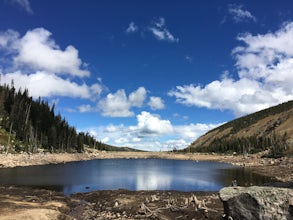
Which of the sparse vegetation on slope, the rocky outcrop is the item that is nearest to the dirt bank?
the rocky outcrop

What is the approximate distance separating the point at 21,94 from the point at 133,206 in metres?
156

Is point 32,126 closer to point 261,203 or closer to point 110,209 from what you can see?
point 110,209

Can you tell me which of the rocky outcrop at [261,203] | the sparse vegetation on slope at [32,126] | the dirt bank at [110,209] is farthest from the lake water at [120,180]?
the sparse vegetation on slope at [32,126]

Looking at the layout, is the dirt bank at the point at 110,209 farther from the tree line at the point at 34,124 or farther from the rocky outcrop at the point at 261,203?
the tree line at the point at 34,124

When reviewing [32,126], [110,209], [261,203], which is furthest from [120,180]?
[32,126]

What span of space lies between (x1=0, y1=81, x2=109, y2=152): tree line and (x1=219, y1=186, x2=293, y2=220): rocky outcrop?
120637 millimetres

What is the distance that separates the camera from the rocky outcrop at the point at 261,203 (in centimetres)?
1938

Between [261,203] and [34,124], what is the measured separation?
515 feet

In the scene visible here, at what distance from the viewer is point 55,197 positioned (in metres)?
41.4

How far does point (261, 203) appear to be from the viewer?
19703 millimetres

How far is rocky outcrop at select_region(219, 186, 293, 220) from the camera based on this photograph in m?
19.4

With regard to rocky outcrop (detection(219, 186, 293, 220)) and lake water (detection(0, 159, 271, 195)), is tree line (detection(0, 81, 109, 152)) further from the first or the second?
rocky outcrop (detection(219, 186, 293, 220))

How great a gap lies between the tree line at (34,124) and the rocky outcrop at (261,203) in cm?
12064

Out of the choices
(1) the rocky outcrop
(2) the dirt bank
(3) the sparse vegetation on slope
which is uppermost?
(3) the sparse vegetation on slope
